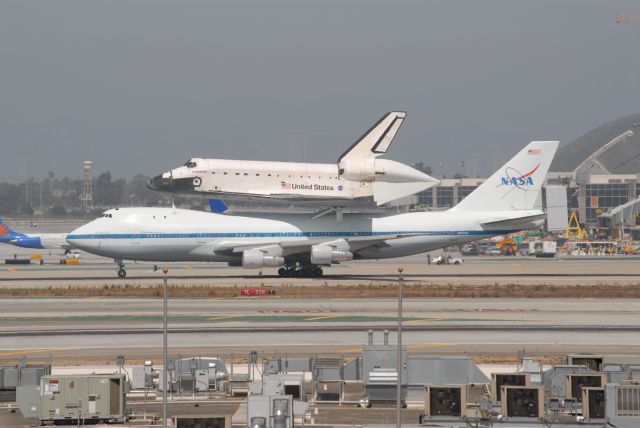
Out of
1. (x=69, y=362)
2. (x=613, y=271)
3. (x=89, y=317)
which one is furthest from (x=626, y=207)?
(x=69, y=362)

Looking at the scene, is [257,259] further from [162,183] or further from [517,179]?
[517,179]

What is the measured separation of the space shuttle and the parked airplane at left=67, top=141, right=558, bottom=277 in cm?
234

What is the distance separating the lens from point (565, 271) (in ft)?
301

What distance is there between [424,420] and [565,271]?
62605mm

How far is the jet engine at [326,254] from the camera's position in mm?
80375

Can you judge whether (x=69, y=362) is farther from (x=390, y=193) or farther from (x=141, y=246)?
(x=390, y=193)

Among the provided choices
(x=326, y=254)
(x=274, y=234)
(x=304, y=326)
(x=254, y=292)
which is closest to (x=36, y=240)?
(x=274, y=234)

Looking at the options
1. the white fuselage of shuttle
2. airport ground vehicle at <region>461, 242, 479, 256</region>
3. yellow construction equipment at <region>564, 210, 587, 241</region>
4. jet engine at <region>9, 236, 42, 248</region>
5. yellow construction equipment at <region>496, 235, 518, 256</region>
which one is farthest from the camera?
yellow construction equipment at <region>564, 210, 587, 241</region>

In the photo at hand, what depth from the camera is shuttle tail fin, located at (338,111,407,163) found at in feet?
282

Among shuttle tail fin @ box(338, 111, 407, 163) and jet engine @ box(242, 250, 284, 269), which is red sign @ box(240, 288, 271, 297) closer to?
jet engine @ box(242, 250, 284, 269)

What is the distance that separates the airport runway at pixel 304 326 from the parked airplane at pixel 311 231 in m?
15.1

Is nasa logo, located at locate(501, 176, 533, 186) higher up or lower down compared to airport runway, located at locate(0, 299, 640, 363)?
higher up

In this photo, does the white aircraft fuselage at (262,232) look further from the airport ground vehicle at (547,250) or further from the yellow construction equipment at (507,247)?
the yellow construction equipment at (507,247)

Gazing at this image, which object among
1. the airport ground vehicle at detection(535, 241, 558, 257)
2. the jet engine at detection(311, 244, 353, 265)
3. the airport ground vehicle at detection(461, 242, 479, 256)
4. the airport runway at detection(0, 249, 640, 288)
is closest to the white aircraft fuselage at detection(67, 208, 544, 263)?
the jet engine at detection(311, 244, 353, 265)
